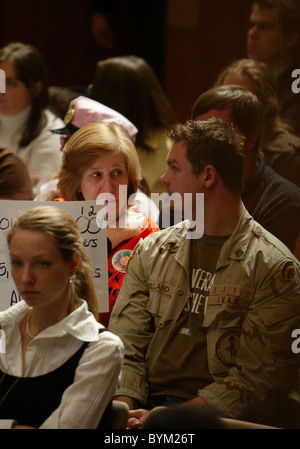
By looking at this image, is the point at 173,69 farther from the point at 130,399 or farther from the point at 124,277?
the point at 130,399

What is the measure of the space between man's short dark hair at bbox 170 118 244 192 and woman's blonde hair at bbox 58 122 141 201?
1.06ft

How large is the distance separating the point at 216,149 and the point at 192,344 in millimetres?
647

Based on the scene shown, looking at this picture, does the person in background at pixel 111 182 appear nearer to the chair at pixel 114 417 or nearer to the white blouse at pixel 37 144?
the chair at pixel 114 417

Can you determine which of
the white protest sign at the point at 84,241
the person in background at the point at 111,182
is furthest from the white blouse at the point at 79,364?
the person in background at the point at 111,182

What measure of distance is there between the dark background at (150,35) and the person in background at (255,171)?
842 millimetres

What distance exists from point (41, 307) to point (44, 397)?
244 millimetres

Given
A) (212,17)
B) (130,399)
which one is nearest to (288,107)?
(212,17)

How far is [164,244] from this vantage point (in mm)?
2791

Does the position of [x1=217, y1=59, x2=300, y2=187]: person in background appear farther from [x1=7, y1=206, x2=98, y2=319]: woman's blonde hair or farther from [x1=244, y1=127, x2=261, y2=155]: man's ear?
[x1=7, y1=206, x2=98, y2=319]: woman's blonde hair

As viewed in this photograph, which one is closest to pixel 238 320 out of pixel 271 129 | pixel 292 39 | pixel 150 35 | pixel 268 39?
pixel 271 129

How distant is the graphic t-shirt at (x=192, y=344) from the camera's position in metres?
2.67

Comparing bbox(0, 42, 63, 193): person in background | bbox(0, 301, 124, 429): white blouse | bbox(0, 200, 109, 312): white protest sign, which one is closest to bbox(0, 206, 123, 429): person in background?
bbox(0, 301, 124, 429): white blouse

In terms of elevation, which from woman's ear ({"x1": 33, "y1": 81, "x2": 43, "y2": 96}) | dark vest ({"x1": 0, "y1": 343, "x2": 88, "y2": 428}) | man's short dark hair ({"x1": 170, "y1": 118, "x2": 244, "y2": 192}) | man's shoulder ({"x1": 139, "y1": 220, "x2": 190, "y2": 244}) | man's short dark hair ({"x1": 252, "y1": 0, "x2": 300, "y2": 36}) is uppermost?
man's short dark hair ({"x1": 252, "y1": 0, "x2": 300, "y2": 36})

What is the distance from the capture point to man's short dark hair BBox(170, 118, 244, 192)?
2.69 m
